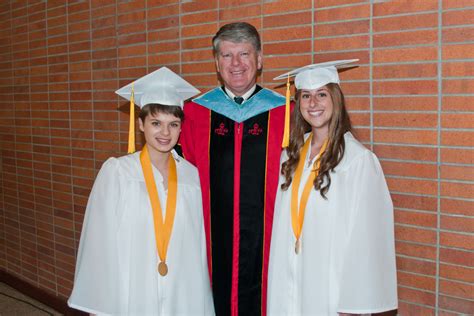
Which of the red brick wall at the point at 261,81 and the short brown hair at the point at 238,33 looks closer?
the red brick wall at the point at 261,81

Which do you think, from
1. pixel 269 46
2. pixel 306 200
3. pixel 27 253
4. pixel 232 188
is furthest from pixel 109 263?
pixel 27 253

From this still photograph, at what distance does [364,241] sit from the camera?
2303mm

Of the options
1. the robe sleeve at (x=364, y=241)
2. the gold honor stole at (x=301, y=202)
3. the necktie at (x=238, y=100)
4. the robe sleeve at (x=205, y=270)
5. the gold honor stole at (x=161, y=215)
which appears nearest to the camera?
the robe sleeve at (x=364, y=241)

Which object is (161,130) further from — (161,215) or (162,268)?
(162,268)

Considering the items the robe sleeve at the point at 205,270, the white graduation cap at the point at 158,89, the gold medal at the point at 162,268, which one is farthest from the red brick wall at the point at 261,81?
the gold medal at the point at 162,268

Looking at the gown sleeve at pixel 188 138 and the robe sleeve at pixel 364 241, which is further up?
the gown sleeve at pixel 188 138

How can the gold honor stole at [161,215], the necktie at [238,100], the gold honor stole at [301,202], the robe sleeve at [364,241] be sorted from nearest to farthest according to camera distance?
the robe sleeve at [364,241]
the gold honor stole at [301,202]
the gold honor stole at [161,215]
the necktie at [238,100]

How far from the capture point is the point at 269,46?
10.3 feet

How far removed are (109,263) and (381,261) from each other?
1.30 metres

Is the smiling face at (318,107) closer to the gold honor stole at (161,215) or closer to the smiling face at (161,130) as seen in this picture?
the smiling face at (161,130)

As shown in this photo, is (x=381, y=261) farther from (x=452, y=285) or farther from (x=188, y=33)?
(x=188, y=33)

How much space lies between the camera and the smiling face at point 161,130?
261 cm

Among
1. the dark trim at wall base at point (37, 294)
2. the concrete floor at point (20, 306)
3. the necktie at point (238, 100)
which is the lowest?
the concrete floor at point (20, 306)

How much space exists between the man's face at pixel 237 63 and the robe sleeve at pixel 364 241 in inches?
33.0
